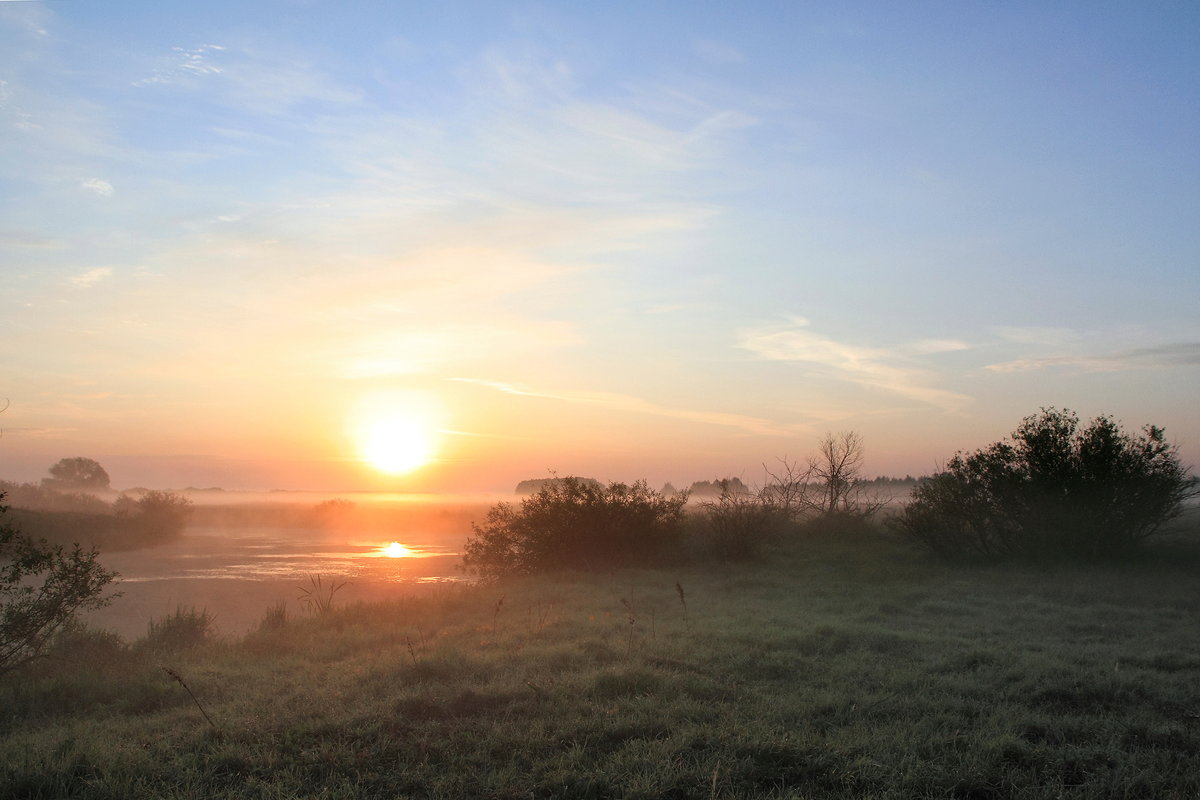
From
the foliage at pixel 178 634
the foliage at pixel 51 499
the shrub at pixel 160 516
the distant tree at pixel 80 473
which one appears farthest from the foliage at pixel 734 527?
the distant tree at pixel 80 473

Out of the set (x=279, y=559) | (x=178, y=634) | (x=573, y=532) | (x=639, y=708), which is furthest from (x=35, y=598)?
(x=279, y=559)

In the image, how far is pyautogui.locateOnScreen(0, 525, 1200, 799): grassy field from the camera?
183 inches

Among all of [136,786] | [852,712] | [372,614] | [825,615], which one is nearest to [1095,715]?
[852,712]

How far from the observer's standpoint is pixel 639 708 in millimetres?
5988

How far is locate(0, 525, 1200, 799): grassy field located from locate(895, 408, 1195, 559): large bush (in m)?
4.52

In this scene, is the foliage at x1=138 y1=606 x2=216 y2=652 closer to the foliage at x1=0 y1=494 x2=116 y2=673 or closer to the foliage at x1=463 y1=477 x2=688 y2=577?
the foliage at x1=0 y1=494 x2=116 y2=673

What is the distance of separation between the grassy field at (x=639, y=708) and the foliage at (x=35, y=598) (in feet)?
1.63

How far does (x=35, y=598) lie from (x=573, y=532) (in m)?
11.1

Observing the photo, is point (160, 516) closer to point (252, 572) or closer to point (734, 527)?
point (252, 572)

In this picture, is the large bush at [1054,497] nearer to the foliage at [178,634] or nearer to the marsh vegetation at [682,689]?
the marsh vegetation at [682,689]

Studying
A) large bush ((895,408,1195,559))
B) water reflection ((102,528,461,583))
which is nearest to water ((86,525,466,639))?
water reflection ((102,528,461,583))

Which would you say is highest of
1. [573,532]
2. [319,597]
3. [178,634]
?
[573,532]

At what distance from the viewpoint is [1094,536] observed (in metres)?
15.9

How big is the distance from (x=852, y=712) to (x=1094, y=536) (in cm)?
1301
